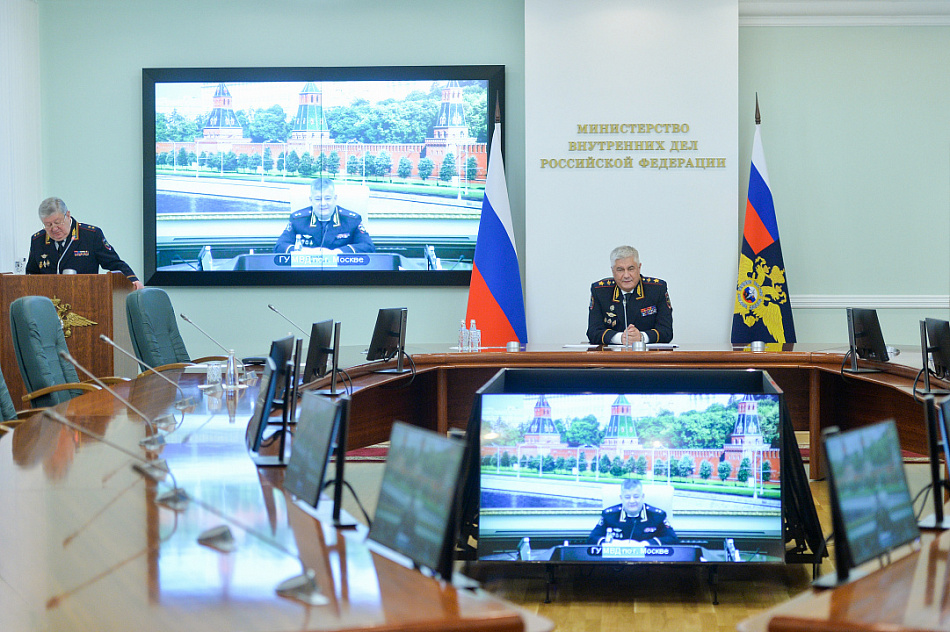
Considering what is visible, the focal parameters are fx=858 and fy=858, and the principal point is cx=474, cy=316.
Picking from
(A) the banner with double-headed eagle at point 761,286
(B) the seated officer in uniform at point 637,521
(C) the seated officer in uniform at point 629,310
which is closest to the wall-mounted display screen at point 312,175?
(C) the seated officer in uniform at point 629,310

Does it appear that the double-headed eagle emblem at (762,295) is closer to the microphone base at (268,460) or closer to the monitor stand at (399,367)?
the monitor stand at (399,367)

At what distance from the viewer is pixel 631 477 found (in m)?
2.81

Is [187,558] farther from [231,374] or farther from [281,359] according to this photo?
[231,374]

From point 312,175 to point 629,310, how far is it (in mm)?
2561

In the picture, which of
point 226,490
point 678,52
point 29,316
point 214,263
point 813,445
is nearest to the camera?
point 226,490

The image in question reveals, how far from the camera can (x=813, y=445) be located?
457 cm

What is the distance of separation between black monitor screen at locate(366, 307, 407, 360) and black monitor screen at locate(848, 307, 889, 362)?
6.70ft

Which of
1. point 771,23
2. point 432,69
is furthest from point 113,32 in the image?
point 771,23

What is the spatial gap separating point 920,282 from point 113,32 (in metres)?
6.02

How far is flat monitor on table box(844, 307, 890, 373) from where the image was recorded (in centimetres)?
381

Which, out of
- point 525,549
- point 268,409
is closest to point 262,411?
point 268,409

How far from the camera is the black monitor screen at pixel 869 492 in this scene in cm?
149

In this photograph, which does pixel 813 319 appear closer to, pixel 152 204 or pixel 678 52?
pixel 678 52

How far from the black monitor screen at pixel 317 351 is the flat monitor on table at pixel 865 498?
6.62ft
